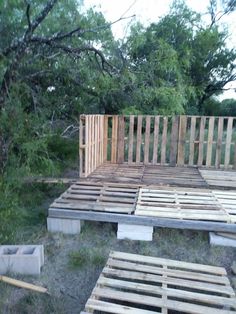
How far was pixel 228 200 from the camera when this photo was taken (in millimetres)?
4121

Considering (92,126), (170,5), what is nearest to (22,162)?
(92,126)

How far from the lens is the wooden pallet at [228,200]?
3654 mm

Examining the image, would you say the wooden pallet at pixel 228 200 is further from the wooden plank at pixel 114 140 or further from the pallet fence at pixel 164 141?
the wooden plank at pixel 114 140

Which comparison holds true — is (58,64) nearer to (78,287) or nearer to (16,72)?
(16,72)

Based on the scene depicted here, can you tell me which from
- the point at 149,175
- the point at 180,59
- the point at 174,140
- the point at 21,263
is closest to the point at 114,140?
the point at 174,140

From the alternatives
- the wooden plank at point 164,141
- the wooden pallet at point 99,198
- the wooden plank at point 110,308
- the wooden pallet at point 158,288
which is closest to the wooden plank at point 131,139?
the wooden plank at point 164,141

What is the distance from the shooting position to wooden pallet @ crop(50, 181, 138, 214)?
3.69m

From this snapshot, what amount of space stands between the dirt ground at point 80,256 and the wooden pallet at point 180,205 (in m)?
0.27

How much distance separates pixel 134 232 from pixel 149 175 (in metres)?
2.15

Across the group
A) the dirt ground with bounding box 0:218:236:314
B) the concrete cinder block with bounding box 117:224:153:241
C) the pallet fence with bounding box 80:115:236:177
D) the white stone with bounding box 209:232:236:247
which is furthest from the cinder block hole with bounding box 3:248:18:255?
the pallet fence with bounding box 80:115:236:177

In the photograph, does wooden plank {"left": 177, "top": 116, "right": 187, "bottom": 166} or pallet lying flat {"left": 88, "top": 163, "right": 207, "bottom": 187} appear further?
wooden plank {"left": 177, "top": 116, "right": 187, "bottom": 166}

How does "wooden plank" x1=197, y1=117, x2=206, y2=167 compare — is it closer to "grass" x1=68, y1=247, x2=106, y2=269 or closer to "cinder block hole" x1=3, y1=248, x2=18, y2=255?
"grass" x1=68, y1=247, x2=106, y2=269

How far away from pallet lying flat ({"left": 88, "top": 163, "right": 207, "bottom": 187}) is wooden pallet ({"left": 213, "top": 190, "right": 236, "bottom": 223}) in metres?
0.45

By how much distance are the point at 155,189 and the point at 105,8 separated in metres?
4.25
